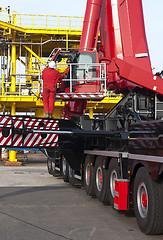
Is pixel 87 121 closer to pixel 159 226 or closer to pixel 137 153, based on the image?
pixel 137 153

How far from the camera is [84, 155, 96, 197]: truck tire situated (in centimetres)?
1115

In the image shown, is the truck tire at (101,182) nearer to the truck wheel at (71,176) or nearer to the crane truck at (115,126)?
the crane truck at (115,126)

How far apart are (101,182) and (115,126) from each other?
1601 mm

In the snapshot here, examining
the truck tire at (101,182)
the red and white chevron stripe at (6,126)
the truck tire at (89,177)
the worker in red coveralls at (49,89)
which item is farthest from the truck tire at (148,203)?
the worker in red coveralls at (49,89)

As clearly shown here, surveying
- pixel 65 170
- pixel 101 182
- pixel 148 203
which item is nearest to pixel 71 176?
pixel 65 170

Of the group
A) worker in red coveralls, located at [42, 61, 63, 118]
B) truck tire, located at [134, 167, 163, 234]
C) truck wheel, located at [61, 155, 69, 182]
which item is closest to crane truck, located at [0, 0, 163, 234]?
truck tire, located at [134, 167, 163, 234]

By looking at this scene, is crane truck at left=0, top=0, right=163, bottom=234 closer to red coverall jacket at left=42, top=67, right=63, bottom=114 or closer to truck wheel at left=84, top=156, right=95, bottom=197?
truck wheel at left=84, top=156, right=95, bottom=197

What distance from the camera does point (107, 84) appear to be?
12016 millimetres

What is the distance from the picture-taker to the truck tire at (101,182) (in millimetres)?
9922

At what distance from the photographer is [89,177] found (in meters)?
11.5

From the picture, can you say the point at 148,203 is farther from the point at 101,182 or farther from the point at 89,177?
the point at 89,177

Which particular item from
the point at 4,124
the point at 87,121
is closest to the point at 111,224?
the point at 4,124

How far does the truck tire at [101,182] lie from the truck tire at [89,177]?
383mm

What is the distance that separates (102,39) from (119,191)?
6094 millimetres
